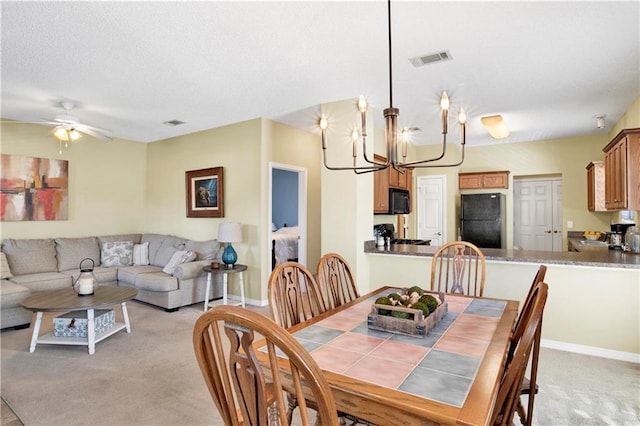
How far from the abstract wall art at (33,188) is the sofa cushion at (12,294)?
1.50 meters

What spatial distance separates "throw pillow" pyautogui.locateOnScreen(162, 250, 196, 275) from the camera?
4.78 meters

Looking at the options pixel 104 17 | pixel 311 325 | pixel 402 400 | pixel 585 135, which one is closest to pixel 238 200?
pixel 104 17

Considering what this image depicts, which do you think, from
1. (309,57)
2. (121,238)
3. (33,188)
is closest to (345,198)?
(309,57)

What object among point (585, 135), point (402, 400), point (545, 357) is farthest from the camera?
point (585, 135)

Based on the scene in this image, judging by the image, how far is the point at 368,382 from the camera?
1136 mm

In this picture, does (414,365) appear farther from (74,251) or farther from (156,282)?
(74,251)

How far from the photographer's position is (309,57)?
2.89 metres

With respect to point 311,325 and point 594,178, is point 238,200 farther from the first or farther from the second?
point 594,178

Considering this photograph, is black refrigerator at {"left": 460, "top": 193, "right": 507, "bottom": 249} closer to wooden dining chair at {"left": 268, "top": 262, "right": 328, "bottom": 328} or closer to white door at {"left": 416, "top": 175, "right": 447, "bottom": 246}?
white door at {"left": 416, "top": 175, "right": 447, "bottom": 246}

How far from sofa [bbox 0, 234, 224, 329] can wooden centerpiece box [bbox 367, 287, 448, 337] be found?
3.55 meters

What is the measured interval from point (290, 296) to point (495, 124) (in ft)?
13.6

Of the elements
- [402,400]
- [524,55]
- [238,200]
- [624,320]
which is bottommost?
[624,320]

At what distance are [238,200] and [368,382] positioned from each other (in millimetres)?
4209

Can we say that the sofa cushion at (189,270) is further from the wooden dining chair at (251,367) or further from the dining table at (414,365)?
the wooden dining chair at (251,367)
